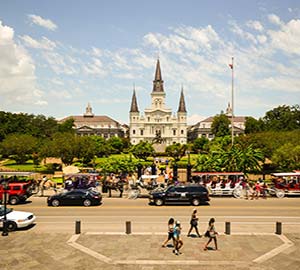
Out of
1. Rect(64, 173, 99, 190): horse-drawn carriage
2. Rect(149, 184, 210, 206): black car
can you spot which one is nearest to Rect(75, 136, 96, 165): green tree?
Rect(64, 173, 99, 190): horse-drawn carriage

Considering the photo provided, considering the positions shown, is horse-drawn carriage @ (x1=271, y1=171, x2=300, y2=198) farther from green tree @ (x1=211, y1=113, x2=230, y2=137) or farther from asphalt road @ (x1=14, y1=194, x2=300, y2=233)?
green tree @ (x1=211, y1=113, x2=230, y2=137)

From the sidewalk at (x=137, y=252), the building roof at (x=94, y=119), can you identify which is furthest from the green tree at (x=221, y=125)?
the sidewalk at (x=137, y=252)

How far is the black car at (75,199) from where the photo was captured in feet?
76.2

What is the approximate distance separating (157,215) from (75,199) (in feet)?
22.1

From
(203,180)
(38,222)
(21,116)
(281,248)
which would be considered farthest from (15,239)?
(21,116)

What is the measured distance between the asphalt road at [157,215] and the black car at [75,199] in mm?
470

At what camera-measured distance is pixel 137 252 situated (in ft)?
42.9

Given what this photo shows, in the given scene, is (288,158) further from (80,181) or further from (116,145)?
(116,145)

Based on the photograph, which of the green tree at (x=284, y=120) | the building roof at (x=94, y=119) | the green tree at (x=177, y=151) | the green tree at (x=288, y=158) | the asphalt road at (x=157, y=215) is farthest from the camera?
the building roof at (x=94, y=119)

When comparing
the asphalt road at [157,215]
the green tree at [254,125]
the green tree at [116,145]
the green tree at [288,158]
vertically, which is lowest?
the asphalt road at [157,215]

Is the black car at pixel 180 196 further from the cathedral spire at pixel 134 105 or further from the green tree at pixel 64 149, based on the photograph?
the cathedral spire at pixel 134 105

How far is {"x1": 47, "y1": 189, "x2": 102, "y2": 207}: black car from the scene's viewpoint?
23.2 m

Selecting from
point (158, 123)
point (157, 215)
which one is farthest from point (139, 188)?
point (158, 123)

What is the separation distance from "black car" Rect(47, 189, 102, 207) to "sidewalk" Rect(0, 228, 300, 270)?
7.25 m
